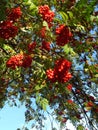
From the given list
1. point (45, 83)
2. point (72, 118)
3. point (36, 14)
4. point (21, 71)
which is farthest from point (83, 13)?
point (72, 118)

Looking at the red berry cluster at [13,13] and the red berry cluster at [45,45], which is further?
the red berry cluster at [45,45]

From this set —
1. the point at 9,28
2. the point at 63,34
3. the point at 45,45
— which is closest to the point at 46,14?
the point at 63,34

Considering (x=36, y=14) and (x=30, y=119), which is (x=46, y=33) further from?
(x=30, y=119)

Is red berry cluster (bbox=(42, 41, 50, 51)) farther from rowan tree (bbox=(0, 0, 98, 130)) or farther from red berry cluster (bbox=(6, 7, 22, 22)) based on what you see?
red berry cluster (bbox=(6, 7, 22, 22))

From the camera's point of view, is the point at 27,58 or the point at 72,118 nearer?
the point at 27,58

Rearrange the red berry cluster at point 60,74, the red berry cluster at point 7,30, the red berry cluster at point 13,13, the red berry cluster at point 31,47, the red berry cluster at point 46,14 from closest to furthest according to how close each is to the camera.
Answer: the red berry cluster at point 60,74 → the red berry cluster at point 46,14 → the red berry cluster at point 7,30 → the red berry cluster at point 13,13 → the red berry cluster at point 31,47

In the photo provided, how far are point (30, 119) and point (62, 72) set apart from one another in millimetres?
8296

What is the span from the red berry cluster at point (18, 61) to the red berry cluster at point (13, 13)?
0.67 metres

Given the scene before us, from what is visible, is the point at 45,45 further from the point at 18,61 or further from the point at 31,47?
the point at 18,61

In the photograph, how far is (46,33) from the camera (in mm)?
5957

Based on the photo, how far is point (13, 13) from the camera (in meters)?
5.82

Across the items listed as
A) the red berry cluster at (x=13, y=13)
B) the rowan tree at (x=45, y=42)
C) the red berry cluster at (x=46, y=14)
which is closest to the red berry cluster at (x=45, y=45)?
the rowan tree at (x=45, y=42)

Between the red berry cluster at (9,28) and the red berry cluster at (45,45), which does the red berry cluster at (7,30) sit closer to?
the red berry cluster at (9,28)

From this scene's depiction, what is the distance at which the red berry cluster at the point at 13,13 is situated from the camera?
228 inches
